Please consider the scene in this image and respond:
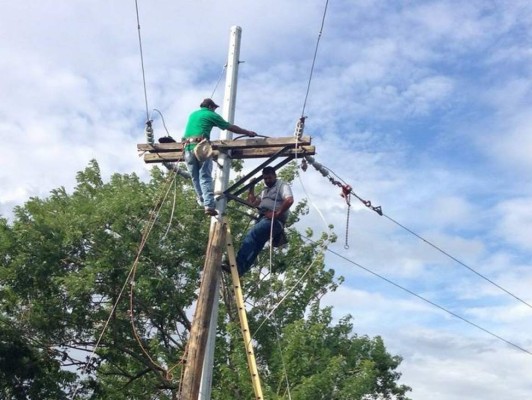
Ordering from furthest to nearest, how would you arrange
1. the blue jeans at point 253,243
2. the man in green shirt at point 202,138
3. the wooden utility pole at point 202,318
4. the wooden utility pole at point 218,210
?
the blue jeans at point 253,243 < the man in green shirt at point 202,138 < the wooden utility pole at point 218,210 < the wooden utility pole at point 202,318

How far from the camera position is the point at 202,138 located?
26.9 feet

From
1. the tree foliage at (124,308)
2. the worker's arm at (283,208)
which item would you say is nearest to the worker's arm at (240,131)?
the worker's arm at (283,208)

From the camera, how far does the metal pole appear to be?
7.64 m

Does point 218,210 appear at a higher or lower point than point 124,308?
lower

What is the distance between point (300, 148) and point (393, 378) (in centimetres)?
1813

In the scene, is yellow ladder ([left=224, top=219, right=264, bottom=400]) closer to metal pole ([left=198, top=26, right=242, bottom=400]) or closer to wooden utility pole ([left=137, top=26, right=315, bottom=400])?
wooden utility pole ([left=137, top=26, right=315, bottom=400])

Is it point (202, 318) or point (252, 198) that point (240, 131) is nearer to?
point (252, 198)

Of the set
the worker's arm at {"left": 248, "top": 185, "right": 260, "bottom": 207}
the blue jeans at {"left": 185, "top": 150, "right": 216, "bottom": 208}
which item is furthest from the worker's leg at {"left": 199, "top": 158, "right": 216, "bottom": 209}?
the worker's arm at {"left": 248, "top": 185, "right": 260, "bottom": 207}

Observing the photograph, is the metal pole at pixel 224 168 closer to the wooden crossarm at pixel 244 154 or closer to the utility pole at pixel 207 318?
the utility pole at pixel 207 318

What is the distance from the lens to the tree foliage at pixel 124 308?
691 inches

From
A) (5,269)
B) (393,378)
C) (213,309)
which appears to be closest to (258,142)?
(213,309)

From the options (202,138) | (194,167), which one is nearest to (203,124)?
(202,138)

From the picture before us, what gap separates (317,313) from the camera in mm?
19516

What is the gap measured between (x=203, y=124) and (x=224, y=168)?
53 cm
